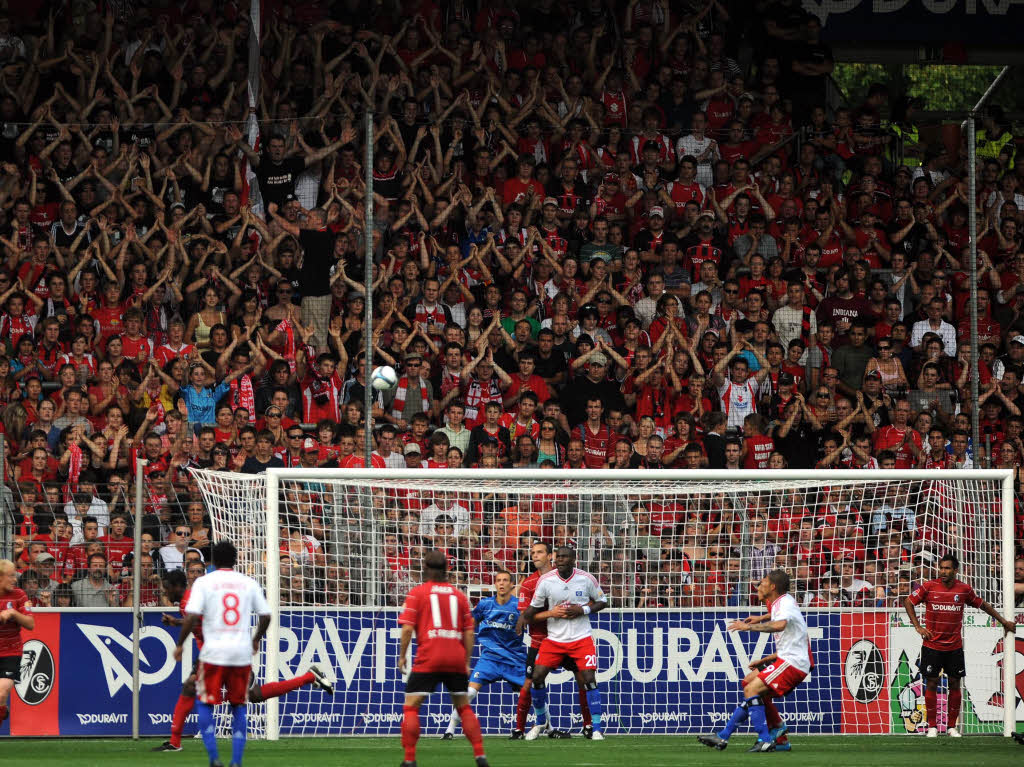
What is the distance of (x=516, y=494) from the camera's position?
15.8 meters

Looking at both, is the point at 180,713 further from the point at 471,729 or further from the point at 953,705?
the point at 953,705

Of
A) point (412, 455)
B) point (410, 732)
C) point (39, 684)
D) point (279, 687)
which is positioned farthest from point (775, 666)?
point (39, 684)

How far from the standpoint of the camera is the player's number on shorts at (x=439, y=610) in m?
11.0

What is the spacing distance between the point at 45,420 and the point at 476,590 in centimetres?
471

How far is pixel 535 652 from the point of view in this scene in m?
14.9

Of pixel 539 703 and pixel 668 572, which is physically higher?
pixel 668 572

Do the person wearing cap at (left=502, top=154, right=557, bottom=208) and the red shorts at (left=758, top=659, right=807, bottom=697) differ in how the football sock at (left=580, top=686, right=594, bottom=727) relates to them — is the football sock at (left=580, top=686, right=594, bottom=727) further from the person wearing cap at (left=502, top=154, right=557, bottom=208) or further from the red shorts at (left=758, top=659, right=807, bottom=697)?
the person wearing cap at (left=502, top=154, right=557, bottom=208)

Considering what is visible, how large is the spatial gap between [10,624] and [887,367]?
991 centimetres

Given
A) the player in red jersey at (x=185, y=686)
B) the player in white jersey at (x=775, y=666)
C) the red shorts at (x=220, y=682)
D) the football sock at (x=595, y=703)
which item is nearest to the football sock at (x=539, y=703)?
the football sock at (x=595, y=703)

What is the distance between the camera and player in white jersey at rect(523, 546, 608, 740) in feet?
46.8

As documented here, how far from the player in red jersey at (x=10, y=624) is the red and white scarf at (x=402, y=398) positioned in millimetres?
4827

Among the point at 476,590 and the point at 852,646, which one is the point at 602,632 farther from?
the point at 852,646

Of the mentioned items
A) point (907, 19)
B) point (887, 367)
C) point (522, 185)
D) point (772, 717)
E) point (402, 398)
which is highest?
point (907, 19)

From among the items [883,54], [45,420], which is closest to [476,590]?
[45,420]
